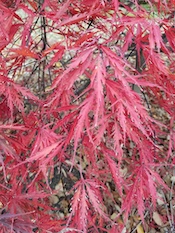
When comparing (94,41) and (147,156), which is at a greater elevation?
(94,41)

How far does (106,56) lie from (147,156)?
42 cm

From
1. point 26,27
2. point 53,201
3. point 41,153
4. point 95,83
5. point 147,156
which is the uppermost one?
point 26,27

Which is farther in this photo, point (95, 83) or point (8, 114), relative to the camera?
point (8, 114)

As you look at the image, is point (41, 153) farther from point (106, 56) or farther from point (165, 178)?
point (165, 178)

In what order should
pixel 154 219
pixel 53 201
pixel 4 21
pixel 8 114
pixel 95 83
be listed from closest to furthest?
pixel 95 83 → pixel 4 21 → pixel 8 114 → pixel 154 219 → pixel 53 201

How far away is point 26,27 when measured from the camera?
783 millimetres

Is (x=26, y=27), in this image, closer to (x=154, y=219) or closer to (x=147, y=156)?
(x=147, y=156)

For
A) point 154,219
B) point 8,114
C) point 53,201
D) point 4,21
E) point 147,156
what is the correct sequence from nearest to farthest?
1. point 4,21
2. point 147,156
3. point 8,114
4. point 154,219
5. point 53,201

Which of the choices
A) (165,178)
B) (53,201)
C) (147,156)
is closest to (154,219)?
(165,178)

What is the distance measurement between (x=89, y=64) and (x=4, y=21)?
27cm

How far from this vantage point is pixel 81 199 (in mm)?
825

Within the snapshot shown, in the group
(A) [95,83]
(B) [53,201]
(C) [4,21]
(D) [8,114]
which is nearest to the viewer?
(A) [95,83]

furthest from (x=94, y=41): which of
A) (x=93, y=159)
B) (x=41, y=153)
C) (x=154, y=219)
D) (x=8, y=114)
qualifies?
(x=154, y=219)

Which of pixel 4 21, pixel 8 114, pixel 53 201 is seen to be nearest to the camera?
pixel 4 21
